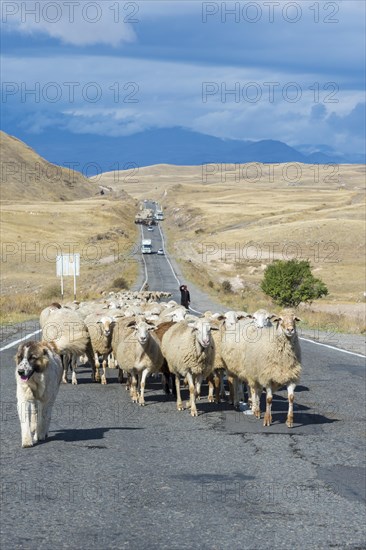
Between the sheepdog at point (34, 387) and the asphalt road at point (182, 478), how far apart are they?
0.79 feet

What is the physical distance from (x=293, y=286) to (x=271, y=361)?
38794 mm

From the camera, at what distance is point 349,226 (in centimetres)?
10581

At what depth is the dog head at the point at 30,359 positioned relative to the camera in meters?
10.8

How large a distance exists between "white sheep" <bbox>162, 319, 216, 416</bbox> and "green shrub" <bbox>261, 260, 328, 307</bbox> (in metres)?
36.5

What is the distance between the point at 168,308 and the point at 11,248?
7222cm

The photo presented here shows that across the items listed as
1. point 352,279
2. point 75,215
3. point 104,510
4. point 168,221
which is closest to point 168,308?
point 104,510

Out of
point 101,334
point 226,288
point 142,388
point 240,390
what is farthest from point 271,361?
point 226,288

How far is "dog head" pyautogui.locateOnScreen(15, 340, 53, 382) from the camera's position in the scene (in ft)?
35.4

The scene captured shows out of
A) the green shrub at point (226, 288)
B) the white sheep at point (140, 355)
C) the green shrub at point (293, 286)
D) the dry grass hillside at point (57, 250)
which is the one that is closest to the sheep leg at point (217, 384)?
the white sheep at point (140, 355)

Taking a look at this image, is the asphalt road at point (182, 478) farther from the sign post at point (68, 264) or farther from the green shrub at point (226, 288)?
the green shrub at point (226, 288)

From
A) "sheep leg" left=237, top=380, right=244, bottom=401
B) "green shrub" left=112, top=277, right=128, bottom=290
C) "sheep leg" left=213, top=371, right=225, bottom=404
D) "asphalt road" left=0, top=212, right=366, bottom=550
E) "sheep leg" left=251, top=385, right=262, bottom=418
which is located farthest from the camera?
"green shrub" left=112, top=277, right=128, bottom=290

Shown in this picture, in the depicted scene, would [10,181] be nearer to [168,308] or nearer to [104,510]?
[168,308]

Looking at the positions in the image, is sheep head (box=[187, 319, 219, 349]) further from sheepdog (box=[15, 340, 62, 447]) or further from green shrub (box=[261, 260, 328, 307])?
green shrub (box=[261, 260, 328, 307])

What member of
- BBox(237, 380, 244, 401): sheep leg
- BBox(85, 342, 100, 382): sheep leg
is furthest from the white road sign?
BBox(237, 380, 244, 401): sheep leg
